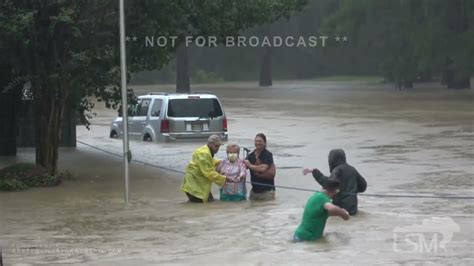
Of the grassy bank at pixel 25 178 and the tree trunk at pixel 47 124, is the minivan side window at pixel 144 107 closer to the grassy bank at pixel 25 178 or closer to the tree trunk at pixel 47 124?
the tree trunk at pixel 47 124

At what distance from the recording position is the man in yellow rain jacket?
51.3 ft

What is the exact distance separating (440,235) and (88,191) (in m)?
7.85

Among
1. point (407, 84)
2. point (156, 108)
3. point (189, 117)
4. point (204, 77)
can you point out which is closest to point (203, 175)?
point (189, 117)

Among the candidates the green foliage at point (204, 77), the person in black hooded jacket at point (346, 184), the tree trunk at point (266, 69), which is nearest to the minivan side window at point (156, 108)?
the person in black hooded jacket at point (346, 184)

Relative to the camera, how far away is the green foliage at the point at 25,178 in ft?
59.8

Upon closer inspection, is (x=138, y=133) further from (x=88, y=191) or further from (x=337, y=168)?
(x=337, y=168)

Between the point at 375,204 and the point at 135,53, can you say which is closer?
the point at 375,204

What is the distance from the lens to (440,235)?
12.2 m

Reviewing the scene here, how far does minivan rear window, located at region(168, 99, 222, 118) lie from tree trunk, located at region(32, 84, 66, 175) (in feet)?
26.7

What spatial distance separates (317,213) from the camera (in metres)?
11.8

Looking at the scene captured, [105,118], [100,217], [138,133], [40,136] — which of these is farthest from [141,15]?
[105,118]

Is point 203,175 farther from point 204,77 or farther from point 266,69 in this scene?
point 204,77

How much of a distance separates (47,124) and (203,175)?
458 centimetres

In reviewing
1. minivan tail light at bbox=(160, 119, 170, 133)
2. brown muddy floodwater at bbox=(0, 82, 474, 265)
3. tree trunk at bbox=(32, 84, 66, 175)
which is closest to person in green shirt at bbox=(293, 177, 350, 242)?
brown muddy floodwater at bbox=(0, 82, 474, 265)
